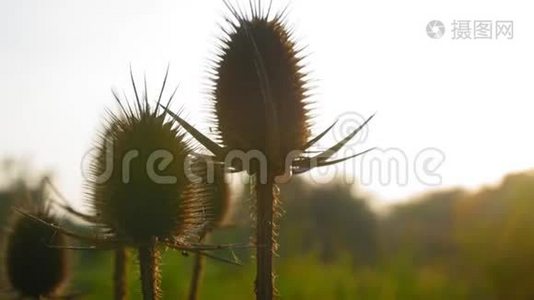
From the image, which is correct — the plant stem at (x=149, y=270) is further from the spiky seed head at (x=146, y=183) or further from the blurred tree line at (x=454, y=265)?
the blurred tree line at (x=454, y=265)

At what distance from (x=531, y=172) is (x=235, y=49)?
288 inches

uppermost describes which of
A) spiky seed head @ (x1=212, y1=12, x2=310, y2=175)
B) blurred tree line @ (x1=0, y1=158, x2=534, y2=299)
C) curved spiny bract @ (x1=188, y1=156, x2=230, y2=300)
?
spiky seed head @ (x1=212, y1=12, x2=310, y2=175)

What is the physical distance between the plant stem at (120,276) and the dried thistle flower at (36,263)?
1.36 ft

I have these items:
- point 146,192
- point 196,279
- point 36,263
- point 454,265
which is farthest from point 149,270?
point 454,265

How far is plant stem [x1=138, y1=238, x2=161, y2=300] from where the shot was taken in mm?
3289

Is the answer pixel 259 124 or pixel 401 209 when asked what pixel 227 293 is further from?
pixel 401 209

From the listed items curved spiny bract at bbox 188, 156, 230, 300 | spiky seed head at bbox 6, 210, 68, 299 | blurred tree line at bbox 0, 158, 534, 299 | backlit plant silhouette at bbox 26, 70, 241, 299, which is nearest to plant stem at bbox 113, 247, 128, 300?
Result: curved spiny bract at bbox 188, 156, 230, 300

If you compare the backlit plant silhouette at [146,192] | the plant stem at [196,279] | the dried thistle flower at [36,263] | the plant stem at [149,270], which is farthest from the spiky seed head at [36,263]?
the plant stem at [149,270]

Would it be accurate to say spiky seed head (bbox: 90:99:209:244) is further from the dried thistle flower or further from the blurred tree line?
the blurred tree line

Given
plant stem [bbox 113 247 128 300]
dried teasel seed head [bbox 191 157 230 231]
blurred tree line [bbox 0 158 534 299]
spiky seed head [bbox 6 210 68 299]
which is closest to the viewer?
dried teasel seed head [bbox 191 157 230 231]

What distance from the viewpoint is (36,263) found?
448 cm

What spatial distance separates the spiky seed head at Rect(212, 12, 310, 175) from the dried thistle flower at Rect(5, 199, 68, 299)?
1317 mm

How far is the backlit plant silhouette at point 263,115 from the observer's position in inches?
132

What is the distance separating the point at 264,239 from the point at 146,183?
48 cm
